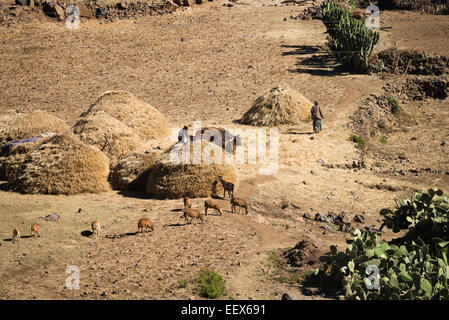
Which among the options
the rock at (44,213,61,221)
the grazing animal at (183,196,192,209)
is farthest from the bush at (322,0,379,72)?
the rock at (44,213,61,221)

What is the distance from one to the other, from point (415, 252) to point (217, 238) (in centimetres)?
Result: 347

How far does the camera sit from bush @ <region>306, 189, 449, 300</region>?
720cm

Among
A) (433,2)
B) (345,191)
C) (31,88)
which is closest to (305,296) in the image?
(345,191)

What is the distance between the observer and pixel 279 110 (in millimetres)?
18203

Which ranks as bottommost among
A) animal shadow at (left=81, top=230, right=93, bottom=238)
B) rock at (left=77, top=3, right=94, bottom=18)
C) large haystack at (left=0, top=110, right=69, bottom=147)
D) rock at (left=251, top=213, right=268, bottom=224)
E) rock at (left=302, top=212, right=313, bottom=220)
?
rock at (left=302, top=212, right=313, bottom=220)

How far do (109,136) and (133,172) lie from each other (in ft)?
4.37

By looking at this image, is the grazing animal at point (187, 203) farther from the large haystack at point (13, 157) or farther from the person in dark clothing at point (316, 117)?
the person in dark clothing at point (316, 117)

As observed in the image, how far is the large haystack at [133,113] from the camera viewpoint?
15055 millimetres

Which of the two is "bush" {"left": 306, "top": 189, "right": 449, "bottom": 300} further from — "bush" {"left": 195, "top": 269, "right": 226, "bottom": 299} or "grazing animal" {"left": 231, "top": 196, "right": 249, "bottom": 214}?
"grazing animal" {"left": 231, "top": 196, "right": 249, "bottom": 214}

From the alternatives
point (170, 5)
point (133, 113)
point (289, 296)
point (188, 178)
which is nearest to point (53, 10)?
point (170, 5)

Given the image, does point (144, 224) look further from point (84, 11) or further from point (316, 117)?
point (84, 11)

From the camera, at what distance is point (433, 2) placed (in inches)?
1294

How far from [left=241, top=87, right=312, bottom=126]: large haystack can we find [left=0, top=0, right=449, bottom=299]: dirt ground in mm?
678

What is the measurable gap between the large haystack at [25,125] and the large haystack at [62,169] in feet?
4.83
